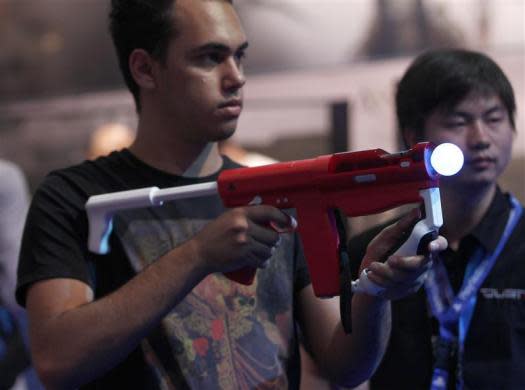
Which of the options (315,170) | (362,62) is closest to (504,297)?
(315,170)

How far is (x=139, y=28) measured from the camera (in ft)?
4.91

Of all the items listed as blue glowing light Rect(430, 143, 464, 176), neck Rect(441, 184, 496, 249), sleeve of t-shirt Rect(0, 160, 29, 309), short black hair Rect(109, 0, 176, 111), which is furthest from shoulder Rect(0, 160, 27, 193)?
blue glowing light Rect(430, 143, 464, 176)

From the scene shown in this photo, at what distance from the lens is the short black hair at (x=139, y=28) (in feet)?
4.75

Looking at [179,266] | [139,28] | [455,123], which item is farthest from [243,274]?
[455,123]

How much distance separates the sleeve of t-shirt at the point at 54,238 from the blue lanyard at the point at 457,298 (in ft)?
2.36

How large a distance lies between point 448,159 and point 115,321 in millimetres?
535

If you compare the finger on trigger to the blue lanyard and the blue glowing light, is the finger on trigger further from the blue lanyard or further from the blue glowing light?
the blue lanyard

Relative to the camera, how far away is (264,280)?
1376mm

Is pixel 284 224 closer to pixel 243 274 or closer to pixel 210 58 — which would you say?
pixel 243 274

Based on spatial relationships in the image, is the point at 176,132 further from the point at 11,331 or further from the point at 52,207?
the point at 11,331

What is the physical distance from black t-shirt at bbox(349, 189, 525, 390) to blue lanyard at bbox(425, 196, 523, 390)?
0.03 ft

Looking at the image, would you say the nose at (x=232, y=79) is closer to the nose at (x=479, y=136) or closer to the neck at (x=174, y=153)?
the neck at (x=174, y=153)

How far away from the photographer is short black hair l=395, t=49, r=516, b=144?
168cm

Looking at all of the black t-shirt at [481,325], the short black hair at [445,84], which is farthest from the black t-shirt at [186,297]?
the short black hair at [445,84]
